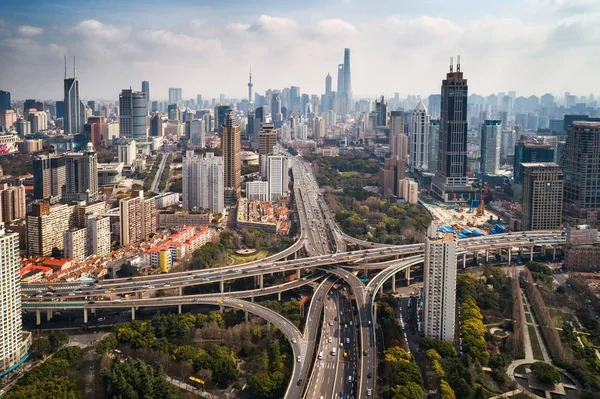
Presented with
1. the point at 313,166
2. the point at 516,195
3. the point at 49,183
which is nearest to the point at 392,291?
the point at 516,195

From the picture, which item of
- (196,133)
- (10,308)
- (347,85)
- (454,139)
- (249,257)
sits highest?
(347,85)

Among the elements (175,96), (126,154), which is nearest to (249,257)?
(126,154)

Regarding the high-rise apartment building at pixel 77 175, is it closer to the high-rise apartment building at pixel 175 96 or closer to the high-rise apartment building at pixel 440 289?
the high-rise apartment building at pixel 440 289

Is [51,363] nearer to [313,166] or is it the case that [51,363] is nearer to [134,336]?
[134,336]

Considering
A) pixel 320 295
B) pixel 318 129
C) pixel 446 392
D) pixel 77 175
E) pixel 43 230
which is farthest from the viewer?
pixel 318 129

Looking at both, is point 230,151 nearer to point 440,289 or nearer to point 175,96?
point 440,289

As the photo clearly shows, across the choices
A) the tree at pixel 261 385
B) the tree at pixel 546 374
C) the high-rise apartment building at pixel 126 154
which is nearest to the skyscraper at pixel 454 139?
the tree at pixel 546 374

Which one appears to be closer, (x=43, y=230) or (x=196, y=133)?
(x=43, y=230)

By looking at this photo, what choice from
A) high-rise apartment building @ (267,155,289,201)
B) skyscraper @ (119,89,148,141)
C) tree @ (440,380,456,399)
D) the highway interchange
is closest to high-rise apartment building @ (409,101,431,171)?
high-rise apartment building @ (267,155,289,201)
